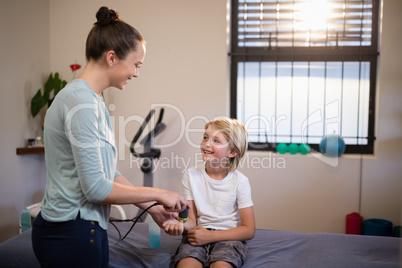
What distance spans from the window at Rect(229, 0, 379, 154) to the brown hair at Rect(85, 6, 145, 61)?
2.21 metres

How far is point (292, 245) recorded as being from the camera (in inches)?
74.1

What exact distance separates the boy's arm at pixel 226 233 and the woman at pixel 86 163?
540 millimetres

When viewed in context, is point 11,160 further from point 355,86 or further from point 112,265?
point 355,86

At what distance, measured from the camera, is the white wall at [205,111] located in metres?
3.01

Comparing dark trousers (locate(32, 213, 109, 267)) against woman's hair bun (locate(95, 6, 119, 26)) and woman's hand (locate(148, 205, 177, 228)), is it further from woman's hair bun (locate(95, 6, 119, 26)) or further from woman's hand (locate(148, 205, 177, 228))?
woman's hair bun (locate(95, 6, 119, 26))

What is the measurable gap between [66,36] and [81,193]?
2628mm

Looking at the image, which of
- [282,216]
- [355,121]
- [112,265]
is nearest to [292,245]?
[112,265]

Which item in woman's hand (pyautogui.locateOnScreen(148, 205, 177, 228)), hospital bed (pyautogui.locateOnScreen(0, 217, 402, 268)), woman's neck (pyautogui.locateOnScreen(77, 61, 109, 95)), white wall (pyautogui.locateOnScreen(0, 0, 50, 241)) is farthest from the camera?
white wall (pyautogui.locateOnScreen(0, 0, 50, 241))

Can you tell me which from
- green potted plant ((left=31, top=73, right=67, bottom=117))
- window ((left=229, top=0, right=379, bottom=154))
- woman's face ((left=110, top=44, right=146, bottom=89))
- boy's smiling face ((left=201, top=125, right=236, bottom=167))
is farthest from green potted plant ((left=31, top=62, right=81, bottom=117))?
woman's face ((left=110, top=44, right=146, bottom=89))

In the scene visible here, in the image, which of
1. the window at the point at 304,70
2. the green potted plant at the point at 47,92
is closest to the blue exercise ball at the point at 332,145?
the window at the point at 304,70

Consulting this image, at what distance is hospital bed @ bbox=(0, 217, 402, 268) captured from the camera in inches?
65.9

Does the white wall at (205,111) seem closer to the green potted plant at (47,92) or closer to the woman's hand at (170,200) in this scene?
the green potted plant at (47,92)

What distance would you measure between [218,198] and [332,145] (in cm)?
153

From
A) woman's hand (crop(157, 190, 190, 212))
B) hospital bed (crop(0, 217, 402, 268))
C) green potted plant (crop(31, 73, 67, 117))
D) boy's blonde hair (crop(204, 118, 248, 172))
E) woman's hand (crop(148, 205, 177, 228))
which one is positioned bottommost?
hospital bed (crop(0, 217, 402, 268))
